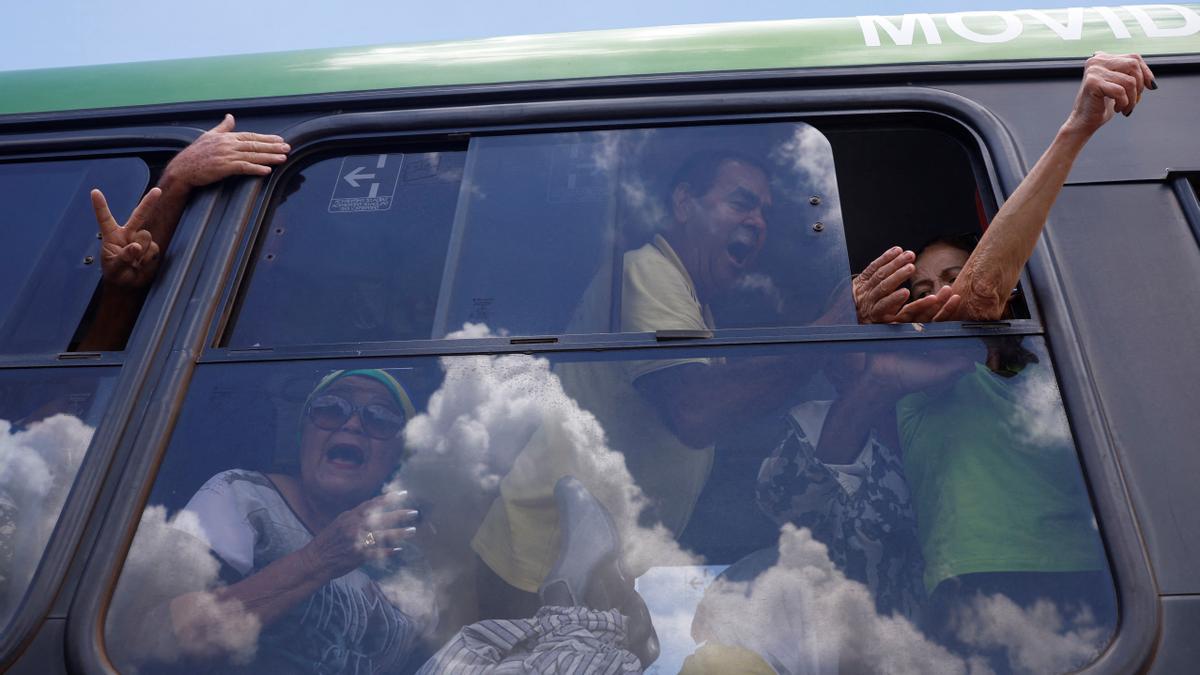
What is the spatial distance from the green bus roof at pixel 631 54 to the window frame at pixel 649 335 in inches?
4.0

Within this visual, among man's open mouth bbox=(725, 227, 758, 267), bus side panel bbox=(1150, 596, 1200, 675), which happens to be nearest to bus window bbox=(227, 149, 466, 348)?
man's open mouth bbox=(725, 227, 758, 267)

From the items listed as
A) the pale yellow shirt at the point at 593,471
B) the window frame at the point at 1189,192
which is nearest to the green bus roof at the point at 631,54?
the window frame at the point at 1189,192

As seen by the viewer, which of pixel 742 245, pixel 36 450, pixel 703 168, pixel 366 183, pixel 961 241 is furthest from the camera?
pixel 961 241

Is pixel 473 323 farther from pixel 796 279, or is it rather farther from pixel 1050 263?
pixel 1050 263

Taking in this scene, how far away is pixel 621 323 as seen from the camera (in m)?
1.98

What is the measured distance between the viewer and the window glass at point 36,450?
1.80 metres

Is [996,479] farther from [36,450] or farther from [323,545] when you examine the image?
[36,450]

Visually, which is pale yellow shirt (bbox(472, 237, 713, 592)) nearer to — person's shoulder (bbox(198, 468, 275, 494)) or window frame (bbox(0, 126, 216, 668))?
person's shoulder (bbox(198, 468, 275, 494))

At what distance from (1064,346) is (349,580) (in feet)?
4.21

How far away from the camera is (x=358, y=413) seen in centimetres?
189

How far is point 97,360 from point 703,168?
4.14 ft

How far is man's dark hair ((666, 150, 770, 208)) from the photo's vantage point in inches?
85.5

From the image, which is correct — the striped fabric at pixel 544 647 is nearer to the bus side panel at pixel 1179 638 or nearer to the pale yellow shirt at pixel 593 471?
the pale yellow shirt at pixel 593 471

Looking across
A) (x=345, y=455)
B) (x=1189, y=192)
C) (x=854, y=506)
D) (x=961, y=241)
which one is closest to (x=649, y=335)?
(x=854, y=506)
